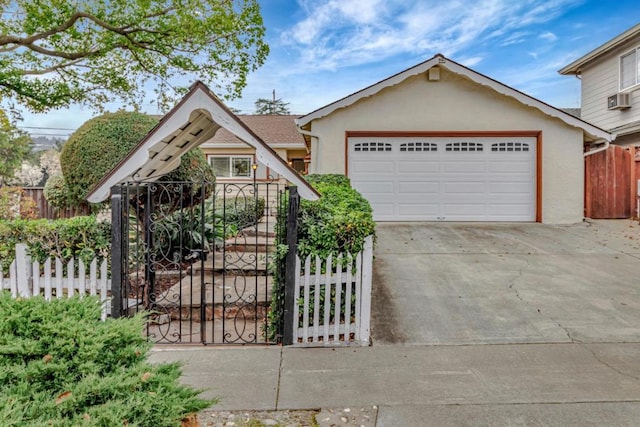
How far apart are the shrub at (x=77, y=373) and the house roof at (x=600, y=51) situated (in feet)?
54.2

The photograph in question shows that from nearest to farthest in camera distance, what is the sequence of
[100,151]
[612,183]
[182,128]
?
1. [182,128]
2. [100,151]
3. [612,183]

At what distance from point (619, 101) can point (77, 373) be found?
56.1ft

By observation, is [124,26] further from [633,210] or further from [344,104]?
[633,210]

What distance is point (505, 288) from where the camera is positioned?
6.34 m

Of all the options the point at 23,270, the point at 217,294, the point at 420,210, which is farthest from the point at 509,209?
the point at 23,270

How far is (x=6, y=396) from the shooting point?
1.84 metres

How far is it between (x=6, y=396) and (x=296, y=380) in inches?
90.9

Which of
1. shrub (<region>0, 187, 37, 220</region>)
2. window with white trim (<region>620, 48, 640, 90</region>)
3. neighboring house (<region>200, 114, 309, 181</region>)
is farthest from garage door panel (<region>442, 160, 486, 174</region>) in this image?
shrub (<region>0, 187, 37, 220</region>)

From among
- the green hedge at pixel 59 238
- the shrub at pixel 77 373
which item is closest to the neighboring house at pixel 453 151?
the green hedge at pixel 59 238

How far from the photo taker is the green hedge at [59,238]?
4867 mm

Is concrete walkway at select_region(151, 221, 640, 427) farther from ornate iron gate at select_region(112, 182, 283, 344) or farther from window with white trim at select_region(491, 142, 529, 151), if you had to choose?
window with white trim at select_region(491, 142, 529, 151)

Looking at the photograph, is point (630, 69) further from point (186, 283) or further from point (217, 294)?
point (186, 283)

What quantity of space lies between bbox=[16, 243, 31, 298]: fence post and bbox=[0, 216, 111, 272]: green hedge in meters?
0.08

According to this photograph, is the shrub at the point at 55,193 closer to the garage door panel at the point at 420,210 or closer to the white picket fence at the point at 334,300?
the garage door panel at the point at 420,210
